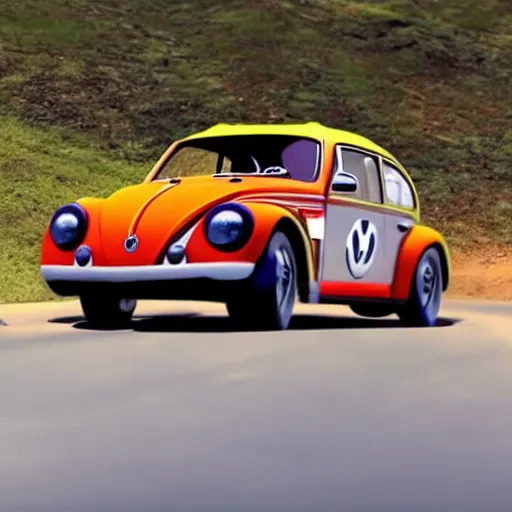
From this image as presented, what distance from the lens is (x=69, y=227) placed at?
10.1 metres

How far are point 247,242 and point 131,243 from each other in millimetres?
938

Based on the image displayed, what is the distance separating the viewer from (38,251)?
2145 cm

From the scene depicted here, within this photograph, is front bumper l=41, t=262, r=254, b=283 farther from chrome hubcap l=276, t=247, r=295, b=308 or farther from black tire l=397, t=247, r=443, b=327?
black tire l=397, t=247, r=443, b=327

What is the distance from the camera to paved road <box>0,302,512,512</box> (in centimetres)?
439

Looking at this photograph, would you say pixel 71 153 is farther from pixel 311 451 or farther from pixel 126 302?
pixel 311 451

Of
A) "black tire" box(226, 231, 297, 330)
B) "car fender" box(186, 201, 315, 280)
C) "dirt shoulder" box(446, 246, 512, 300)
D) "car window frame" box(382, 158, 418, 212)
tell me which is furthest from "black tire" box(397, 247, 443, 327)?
"dirt shoulder" box(446, 246, 512, 300)

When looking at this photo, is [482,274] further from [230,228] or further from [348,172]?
[230,228]

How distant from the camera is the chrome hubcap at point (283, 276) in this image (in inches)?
385

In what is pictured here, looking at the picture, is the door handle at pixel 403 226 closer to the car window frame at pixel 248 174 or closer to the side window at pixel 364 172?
the side window at pixel 364 172

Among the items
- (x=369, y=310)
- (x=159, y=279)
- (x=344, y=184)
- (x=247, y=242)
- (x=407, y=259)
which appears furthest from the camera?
(x=369, y=310)

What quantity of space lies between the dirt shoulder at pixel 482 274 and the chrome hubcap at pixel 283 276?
1117 centimetres

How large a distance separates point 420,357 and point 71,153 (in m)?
24.2

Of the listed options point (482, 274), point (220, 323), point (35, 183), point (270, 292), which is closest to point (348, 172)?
point (220, 323)

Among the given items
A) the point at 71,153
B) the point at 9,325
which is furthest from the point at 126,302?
the point at 71,153
